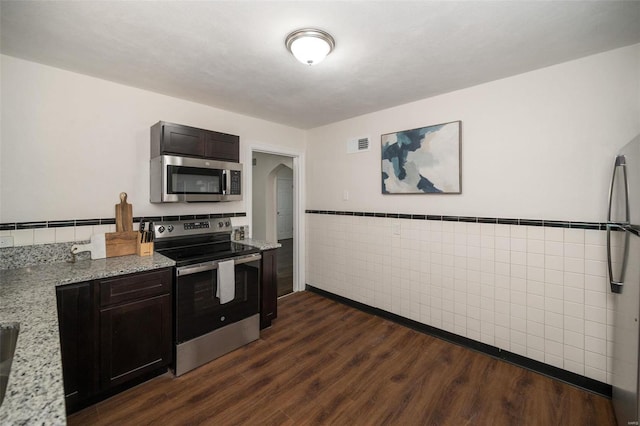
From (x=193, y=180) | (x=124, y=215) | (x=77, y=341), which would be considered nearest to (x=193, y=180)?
(x=193, y=180)

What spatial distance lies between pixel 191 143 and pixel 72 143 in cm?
90

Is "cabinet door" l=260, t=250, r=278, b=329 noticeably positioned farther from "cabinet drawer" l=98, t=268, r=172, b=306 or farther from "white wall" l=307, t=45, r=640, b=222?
"white wall" l=307, t=45, r=640, b=222

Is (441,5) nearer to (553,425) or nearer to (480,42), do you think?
(480,42)

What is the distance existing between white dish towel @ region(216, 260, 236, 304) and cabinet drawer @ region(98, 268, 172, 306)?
0.38 metres

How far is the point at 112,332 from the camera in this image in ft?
6.36

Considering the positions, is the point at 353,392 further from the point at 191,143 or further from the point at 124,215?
the point at 191,143

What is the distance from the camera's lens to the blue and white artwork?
2670 millimetres

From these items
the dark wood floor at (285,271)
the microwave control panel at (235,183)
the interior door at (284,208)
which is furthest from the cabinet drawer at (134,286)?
the interior door at (284,208)

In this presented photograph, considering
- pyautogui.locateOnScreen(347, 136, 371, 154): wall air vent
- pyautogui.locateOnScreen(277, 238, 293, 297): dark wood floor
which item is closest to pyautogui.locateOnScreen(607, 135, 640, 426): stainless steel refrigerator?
pyautogui.locateOnScreen(347, 136, 371, 154): wall air vent

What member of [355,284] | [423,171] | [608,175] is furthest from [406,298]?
[608,175]

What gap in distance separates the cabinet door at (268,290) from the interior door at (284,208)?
5.02 meters

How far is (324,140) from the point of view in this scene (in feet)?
12.8

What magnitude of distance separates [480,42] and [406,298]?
2410mm

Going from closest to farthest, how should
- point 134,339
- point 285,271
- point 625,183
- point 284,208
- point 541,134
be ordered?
point 625,183, point 134,339, point 541,134, point 285,271, point 284,208
